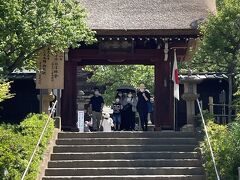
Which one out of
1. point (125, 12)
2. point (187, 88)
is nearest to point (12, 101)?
point (125, 12)

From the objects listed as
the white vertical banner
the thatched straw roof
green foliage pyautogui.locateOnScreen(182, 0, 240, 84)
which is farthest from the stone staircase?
green foliage pyautogui.locateOnScreen(182, 0, 240, 84)

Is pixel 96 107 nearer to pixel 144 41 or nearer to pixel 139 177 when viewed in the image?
A: pixel 144 41

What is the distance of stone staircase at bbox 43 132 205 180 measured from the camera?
48.6ft

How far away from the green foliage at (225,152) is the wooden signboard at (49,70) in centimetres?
514

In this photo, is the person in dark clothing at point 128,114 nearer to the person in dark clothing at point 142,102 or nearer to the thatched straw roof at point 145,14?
the person in dark clothing at point 142,102

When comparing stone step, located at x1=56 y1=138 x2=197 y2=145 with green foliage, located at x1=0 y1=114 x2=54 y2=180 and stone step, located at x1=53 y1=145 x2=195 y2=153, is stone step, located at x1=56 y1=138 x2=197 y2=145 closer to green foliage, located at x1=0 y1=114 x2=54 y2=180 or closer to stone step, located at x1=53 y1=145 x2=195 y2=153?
stone step, located at x1=53 y1=145 x2=195 y2=153

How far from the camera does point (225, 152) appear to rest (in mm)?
13531

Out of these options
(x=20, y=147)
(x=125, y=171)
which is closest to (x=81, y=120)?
(x=125, y=171)

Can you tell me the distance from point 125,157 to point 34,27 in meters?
3.88

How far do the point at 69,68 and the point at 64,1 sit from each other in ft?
10.5

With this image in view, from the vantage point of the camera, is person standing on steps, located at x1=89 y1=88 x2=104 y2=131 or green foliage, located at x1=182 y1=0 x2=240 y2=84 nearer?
person standing on steps, located at x1=89 y1=88 x2=104 y2=131

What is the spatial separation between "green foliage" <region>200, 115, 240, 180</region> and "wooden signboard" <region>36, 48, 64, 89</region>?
5144 millimetres

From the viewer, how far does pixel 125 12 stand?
20359mm

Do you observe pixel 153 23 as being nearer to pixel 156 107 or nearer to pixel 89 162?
pixel 156 107
